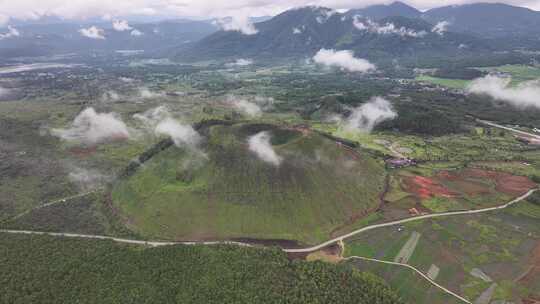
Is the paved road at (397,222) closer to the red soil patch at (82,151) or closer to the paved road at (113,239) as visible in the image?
the paved road at (113,239)

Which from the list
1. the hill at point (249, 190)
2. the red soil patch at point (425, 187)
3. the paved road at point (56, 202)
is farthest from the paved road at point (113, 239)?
the red soil patch at point (425, 187)

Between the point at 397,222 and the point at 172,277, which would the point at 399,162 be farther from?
the point at 172,277

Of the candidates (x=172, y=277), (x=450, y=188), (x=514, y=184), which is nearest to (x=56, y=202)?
(x=172, y=277)

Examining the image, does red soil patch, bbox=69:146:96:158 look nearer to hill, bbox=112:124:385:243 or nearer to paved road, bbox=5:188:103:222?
paved road, bbox=5:188:103:222

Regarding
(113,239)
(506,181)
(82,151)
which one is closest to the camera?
(113,239)

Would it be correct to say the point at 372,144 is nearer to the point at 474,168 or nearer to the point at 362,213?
the point at 474,168
